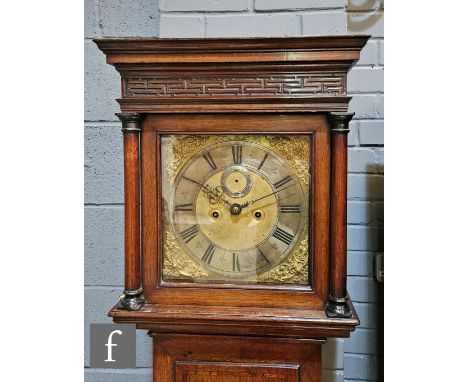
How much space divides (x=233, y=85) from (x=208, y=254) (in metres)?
0.35

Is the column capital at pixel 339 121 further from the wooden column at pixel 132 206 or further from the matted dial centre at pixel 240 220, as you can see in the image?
the wooden column at pixel 132 206

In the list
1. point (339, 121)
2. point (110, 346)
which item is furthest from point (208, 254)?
point (110, 346)

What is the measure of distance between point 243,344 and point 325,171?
410 millimetres

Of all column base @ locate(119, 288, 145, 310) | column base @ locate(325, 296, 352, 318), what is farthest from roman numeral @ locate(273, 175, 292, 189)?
column base @ locate(119, 288, 145, 310)

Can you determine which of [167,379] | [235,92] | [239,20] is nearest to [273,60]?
[235,92]

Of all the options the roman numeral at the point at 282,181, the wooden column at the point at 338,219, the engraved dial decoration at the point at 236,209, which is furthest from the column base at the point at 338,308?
the roman numeral at the point at 282,181

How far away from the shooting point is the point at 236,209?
76 centimetres

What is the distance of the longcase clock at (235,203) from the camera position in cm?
73

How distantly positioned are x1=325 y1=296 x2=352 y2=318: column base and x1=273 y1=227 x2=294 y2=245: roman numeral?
0.14 metres

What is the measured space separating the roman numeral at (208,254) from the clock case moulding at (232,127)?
0.20 feet

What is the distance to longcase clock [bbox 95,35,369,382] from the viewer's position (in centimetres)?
→ 73

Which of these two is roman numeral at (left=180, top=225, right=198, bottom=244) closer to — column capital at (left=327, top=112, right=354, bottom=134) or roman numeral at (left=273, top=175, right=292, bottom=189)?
roman numeral at (left=273, top=175, right=292, bottom=189)

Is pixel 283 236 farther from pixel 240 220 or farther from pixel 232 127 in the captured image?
pixel 232 127

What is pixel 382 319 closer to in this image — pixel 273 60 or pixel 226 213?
pixel 226 213
